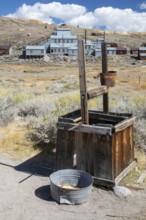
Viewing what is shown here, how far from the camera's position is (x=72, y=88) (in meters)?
22.1

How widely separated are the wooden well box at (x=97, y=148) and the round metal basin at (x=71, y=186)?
13.1 inches

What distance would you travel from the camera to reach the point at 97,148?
536 cm

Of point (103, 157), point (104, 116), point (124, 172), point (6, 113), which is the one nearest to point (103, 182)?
point (103, 157)

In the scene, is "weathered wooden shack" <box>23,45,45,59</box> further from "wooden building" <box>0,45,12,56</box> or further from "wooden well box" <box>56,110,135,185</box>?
"wooden well box" <box>56,110,135,185</box>

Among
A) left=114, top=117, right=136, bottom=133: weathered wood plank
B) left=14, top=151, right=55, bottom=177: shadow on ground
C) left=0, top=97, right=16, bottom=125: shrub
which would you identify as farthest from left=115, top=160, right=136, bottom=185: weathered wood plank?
left=0, top=97, right=16, bottom=125: shrub

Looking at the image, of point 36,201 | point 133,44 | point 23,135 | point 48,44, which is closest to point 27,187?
point 36,201

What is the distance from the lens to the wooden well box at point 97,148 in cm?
529

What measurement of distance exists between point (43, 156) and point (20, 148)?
0.70 m

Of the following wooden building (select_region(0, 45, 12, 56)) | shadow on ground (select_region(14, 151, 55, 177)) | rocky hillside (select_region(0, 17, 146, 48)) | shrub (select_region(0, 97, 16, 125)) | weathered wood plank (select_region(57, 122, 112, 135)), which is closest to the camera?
weathered wood plank (select_region(57, 122, 112, 135))

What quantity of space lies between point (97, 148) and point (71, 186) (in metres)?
0.75

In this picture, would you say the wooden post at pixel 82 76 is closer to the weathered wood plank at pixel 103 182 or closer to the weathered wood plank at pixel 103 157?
the weathered wood plank at pixel 103 157

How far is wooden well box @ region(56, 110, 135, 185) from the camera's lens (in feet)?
17.3

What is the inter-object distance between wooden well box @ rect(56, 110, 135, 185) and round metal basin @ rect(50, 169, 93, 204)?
0.33 metres

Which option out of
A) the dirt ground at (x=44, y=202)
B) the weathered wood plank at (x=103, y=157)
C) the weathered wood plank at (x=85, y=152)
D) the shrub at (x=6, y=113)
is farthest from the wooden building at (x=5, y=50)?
the weathered wood plank at (x=103, y=157)
